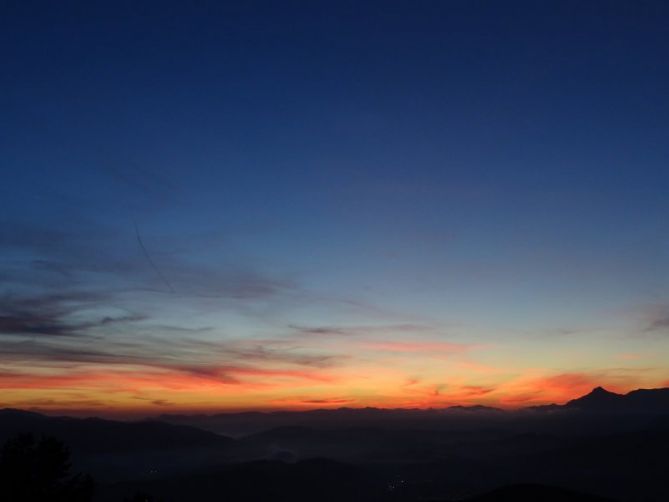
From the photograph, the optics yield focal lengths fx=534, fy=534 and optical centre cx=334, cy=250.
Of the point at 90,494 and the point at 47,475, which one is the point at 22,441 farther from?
the point at 90,494

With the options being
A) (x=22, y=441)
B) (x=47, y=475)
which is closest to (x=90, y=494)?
(x=47, y=475)

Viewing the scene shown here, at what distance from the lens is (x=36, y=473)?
40.7 meters

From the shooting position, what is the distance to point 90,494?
42938 mm

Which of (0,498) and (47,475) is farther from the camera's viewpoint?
(47,475)

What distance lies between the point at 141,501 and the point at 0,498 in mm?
10681

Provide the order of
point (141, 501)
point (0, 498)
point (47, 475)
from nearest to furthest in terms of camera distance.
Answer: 1. point (0, 498)
2. point (47, 475)
3. point (141, 501)

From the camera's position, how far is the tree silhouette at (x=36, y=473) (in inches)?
1545

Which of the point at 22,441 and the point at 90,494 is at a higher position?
the point at 22,441

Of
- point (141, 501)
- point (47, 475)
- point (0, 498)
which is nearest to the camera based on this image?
point (0, 498)

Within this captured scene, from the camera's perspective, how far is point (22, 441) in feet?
138

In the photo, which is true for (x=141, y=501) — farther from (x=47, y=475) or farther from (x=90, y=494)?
(x=47, y=475)

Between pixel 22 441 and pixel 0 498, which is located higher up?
pixel 22 441

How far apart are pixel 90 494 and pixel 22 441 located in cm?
679

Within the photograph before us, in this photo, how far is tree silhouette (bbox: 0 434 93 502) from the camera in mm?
39250
